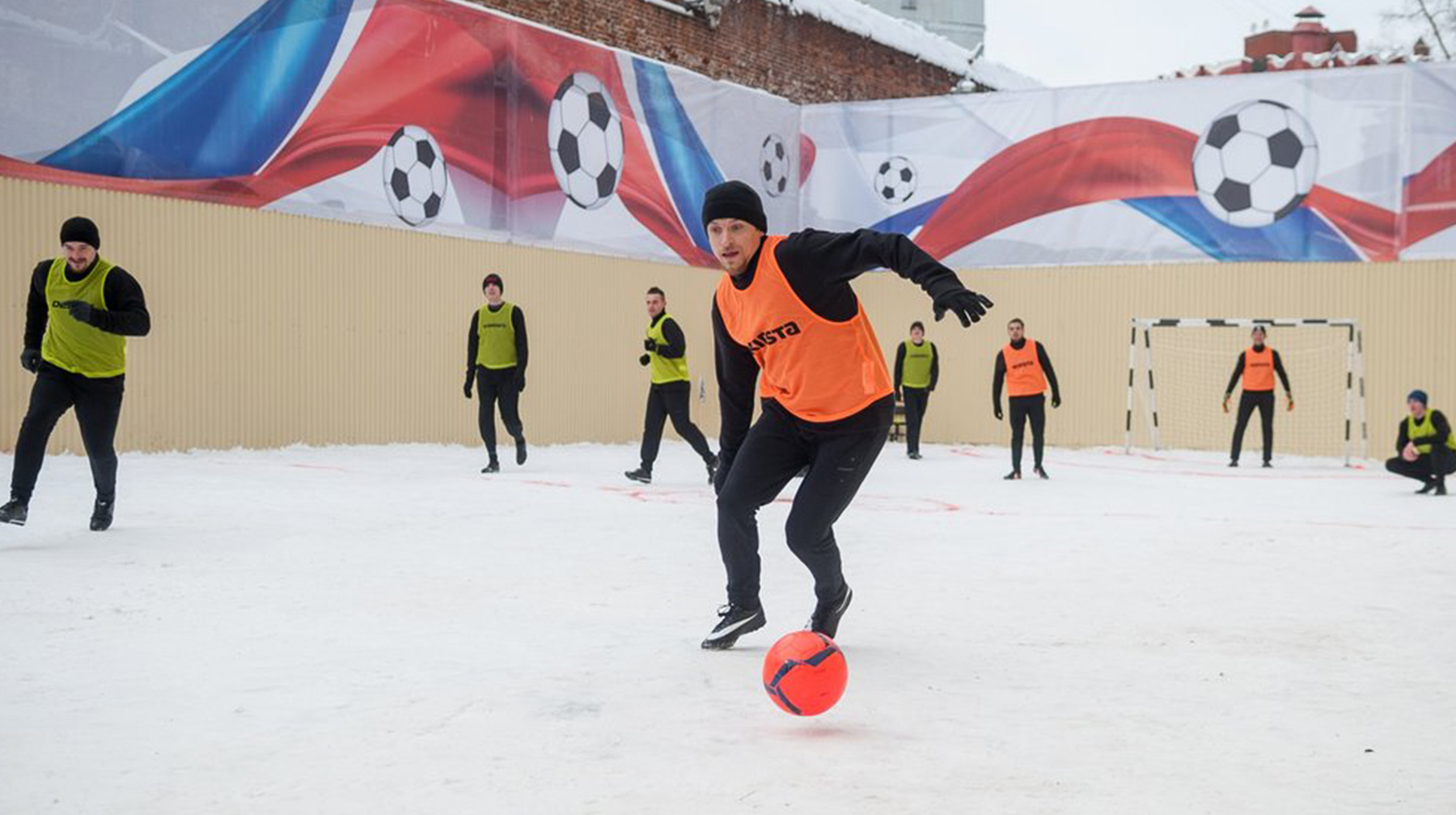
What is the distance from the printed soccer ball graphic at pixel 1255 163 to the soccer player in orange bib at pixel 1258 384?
381cm

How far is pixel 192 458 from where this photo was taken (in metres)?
14.3

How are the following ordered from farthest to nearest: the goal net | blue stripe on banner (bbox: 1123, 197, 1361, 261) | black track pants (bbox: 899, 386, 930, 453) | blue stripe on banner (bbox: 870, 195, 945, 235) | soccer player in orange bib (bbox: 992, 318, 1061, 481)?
blue stripe on banner (bbox: 870, 195, 945, 235) < blue stripe on banner (bbox: 1123, 197, 1361, 261) < the goal net < black track pants (bbox: 899, 386, 930, 453) < soccer player in orange bib (bbox: 992, 318, 1061, 481)

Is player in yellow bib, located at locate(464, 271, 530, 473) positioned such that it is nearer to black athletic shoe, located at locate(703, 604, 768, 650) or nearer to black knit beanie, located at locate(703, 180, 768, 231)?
black athletic shoe, located at locate(703, 604, 768, 650)

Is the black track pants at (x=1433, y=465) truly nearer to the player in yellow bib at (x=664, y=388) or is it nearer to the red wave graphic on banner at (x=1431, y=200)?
the player in yellow bib at (x=664, y=388)

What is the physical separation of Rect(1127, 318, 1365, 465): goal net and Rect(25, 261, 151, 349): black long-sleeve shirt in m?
16.7

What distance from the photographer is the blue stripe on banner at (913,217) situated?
2438cm

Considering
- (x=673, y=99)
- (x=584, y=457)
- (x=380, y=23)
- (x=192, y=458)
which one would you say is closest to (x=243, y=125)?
(x=380, y=23)

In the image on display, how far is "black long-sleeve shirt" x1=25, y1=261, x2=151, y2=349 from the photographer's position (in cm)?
827

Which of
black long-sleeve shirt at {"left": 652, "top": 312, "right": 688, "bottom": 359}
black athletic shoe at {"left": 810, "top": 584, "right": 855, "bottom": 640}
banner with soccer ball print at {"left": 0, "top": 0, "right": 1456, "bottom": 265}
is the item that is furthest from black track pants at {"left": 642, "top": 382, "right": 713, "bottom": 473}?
black athletic shoe at {"left": 810, "top": 584, "right": 855, "bottom": 640}

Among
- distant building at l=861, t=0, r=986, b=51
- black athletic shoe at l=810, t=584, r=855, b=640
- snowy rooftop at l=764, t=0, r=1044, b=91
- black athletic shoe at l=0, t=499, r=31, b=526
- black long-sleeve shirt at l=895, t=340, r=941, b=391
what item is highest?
distant building at l=861, t=0, r=986, b=51

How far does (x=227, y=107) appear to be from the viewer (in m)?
15.2

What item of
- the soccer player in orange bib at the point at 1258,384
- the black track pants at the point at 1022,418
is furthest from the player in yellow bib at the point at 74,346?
the soccer player in orange bib at the point at 1258,384

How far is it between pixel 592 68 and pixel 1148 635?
16.0m

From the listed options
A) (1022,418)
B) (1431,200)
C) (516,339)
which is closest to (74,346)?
(516,339)
